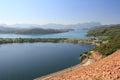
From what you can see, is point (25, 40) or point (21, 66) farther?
point (25, 40)

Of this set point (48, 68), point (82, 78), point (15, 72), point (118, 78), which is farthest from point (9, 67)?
point (118, 78)

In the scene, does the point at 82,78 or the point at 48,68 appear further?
the point at 48,68

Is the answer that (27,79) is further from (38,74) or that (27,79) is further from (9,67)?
(9,67)

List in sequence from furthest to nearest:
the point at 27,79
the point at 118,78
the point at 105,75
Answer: the point at 27,79 < the point at 105,75 < the point at 118,78

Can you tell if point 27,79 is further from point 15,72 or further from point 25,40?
point 25,40

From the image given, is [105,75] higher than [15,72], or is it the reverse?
[105,75]

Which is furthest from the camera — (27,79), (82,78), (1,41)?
(1,41)

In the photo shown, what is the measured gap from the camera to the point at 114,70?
10.7 meters

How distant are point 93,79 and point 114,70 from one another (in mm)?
1271

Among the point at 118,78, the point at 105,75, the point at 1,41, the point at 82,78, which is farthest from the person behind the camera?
the point at 1,41

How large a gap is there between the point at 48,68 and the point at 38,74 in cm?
413

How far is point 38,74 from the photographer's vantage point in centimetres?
2880

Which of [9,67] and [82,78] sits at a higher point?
[82,78]

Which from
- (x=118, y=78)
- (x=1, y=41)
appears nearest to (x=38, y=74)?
(x=118, y=78)
